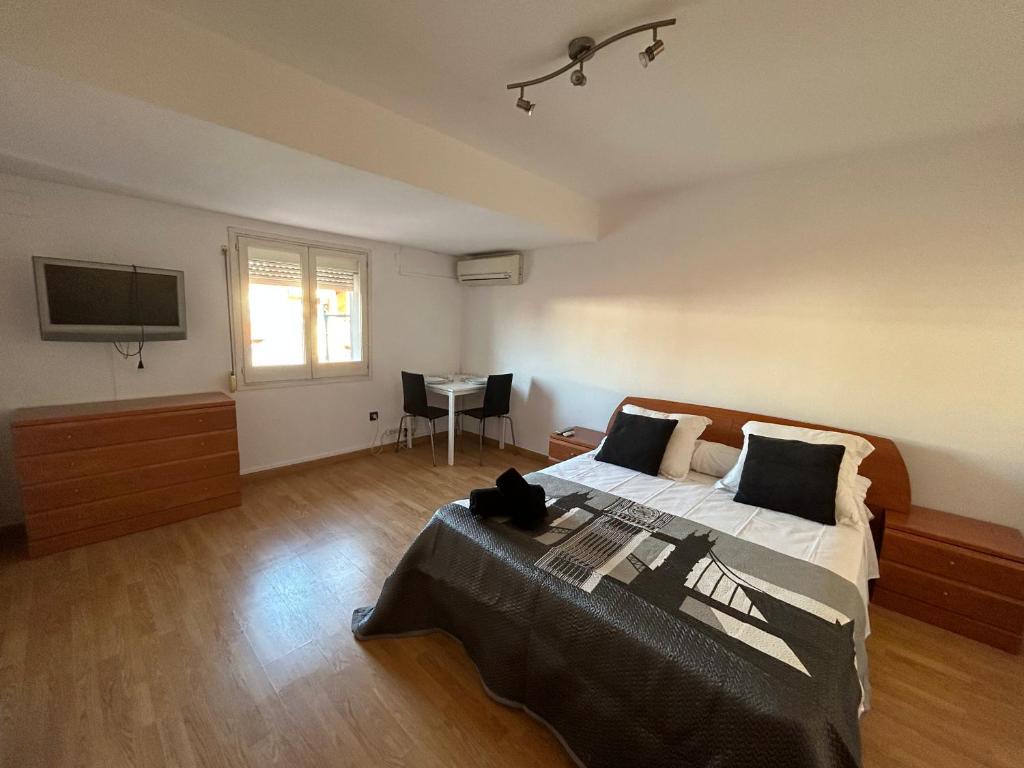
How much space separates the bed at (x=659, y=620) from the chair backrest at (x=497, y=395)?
81.0 inches

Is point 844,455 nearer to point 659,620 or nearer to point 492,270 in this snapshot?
point 659,620

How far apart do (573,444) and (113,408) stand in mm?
3284

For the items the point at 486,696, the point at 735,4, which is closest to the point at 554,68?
the point at 735,4

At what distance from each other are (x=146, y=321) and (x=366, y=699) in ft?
9.40

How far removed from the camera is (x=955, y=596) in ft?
6.44

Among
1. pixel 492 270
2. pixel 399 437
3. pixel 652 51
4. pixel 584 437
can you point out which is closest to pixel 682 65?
pixel 652 51

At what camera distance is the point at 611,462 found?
274cm

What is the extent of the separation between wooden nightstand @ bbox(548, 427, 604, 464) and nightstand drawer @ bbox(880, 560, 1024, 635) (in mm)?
1887

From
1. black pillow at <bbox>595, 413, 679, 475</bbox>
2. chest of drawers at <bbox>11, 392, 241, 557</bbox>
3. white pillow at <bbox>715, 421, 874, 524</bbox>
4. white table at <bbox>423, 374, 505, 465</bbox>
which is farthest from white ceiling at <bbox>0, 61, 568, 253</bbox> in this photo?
white pillow at <bbox>715, 421, 874, 524</bbox>

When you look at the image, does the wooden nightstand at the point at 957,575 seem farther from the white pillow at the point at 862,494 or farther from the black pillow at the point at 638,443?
the black pillow at the point at 638,443

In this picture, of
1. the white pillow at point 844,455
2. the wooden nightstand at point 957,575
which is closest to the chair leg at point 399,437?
the white pillow at point 844,455

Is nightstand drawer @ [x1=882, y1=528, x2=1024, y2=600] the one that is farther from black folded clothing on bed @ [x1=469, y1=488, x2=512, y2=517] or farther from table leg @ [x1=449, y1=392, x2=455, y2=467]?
table leg @ [x1=449, y1=392, x2=455, y2=467]

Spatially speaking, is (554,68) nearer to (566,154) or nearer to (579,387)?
(566,154)

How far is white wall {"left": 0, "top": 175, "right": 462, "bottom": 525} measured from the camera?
2.46 meters
